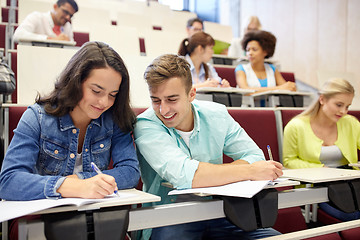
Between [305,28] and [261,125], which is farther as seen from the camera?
[305,28]

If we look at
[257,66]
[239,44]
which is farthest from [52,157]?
[239,44]

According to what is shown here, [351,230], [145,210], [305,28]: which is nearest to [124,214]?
[145,210]

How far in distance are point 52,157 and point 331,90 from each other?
1071 mm

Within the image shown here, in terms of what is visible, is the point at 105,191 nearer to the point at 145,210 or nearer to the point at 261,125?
the point at 145,210

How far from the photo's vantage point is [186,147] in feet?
2.82

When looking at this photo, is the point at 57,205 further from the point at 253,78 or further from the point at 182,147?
the point at 253,78

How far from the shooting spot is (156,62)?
0.81 m

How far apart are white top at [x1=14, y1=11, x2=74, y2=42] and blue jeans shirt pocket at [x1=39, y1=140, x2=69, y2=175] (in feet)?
4.22

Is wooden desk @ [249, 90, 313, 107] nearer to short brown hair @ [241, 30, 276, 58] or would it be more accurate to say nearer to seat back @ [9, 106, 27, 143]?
short brown hair @ [241, 30, 276, 58]

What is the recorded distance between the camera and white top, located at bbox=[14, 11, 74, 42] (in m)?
1.84

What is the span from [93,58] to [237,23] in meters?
4.11

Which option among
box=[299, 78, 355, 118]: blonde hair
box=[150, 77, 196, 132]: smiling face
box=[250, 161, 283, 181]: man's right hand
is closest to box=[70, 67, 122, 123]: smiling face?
box=[150, 77, 196, 132]: smiling face

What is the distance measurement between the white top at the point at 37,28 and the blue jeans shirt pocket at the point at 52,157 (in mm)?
1285

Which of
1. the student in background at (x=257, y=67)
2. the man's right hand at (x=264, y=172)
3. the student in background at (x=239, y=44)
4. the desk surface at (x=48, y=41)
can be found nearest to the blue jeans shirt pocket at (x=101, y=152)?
the man's right hand at (x=264, y=172)
